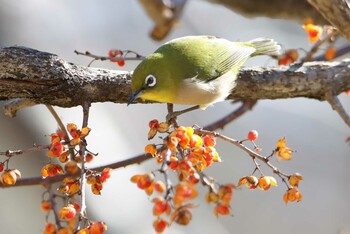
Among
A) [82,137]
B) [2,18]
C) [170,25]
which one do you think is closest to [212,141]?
[82,137]

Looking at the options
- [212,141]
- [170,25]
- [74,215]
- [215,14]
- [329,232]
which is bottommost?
[329,232]

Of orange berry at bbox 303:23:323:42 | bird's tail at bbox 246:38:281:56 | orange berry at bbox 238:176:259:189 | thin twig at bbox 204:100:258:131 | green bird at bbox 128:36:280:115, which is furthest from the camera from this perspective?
bird's tail at bbox 246:38:281:56

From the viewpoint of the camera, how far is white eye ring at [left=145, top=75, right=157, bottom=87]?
10.1 feet

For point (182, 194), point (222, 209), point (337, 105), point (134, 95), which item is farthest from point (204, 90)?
point (182, 194)

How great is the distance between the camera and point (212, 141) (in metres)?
2.56

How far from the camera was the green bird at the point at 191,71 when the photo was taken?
10.5 feet

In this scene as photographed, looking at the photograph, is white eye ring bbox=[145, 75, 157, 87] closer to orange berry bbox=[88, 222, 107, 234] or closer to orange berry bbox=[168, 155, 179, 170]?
orange berry bbox=[168, 155, 179, 170]

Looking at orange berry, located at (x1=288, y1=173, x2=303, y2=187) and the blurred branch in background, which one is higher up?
the blurred branch in background

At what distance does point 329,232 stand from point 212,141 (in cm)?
606

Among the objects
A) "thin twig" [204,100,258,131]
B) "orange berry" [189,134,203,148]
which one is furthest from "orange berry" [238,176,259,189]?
"thin twig" [204,100,258,131]

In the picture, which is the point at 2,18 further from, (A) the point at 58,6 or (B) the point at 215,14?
(B) the point at 215,14

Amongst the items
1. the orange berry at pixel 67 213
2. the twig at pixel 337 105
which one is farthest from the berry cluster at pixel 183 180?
the twig at pixel 337 105

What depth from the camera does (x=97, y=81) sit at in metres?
2.72

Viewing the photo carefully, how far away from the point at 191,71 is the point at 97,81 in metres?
0.83
